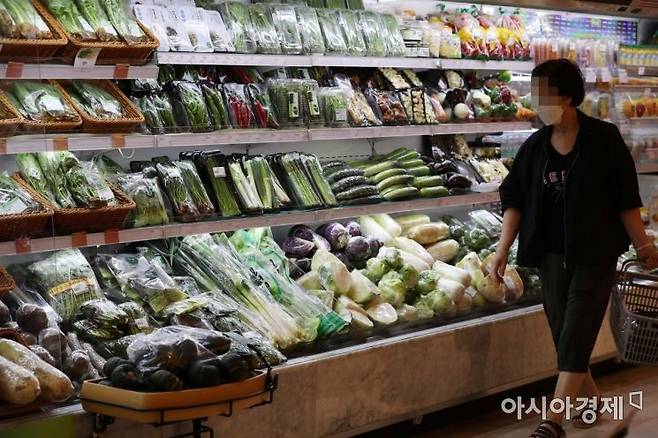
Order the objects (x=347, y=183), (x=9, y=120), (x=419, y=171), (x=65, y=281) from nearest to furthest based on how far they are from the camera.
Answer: (x=9, y=120)
(x=65, y=281)
(x=347, y=183)
(x=419, y=171)

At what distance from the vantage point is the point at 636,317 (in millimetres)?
4500

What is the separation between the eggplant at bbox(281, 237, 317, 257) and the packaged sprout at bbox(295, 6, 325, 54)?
3.36 feet

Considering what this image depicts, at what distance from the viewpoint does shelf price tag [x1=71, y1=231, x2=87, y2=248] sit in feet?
13.8

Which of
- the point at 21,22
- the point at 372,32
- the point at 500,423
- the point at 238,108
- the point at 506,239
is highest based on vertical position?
the point at 21,22

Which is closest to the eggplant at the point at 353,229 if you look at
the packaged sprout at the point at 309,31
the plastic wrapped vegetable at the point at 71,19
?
the packaged sprout at the point at 309,31

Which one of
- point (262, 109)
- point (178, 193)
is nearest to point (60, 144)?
point (178, 193)

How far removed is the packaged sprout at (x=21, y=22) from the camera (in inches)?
155

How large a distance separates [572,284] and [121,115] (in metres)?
2.18

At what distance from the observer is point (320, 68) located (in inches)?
234

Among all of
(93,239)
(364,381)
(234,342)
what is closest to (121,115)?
(93,239)

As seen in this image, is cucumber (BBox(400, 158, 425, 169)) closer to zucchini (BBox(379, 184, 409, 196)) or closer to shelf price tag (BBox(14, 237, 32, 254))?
zucchini (BBox(379, 184, 409, 196))

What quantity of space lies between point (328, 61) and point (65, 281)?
6.50ft

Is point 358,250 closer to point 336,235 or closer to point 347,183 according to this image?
point 336,235

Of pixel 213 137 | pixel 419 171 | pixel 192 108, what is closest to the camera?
pixel 213 137
